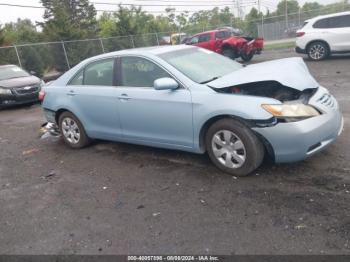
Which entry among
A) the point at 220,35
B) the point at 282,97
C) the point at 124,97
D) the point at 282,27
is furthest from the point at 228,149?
the point at 282,27

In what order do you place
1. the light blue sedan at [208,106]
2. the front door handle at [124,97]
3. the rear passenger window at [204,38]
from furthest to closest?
the rear passenger window at [204,38] < the front door handle at [124,97] < the light blue sedan at [208,106]

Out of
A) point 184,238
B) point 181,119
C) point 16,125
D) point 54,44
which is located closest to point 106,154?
point 181,119

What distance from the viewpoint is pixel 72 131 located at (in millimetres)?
6641

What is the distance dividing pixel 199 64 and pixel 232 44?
13.7 m

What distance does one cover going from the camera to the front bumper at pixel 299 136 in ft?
13.9

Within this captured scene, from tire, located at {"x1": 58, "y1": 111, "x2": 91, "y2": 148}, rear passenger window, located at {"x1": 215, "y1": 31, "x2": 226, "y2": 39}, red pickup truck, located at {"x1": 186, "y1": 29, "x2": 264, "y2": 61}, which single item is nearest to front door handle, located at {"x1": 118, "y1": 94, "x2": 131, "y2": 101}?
tire, located at {"x1": 58, "y1": 111, "x2": 91, "y2": 148}

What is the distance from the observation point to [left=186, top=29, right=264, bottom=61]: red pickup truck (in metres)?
18.5

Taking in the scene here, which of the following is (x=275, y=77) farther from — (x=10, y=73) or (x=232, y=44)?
(x=232, y=44)

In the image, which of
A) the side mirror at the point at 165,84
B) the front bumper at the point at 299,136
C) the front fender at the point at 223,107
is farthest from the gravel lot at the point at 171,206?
the side mirror at the point at 165,84

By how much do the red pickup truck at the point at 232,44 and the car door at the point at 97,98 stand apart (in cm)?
1326

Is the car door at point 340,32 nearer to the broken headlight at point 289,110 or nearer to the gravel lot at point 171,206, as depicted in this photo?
the gravel lot at point 171,206

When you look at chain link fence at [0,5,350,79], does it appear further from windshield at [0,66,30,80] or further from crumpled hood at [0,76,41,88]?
crumpled hood at [0,76,41,88]

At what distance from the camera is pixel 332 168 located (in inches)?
182

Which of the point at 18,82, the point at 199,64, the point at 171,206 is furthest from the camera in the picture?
the point at 18,82
